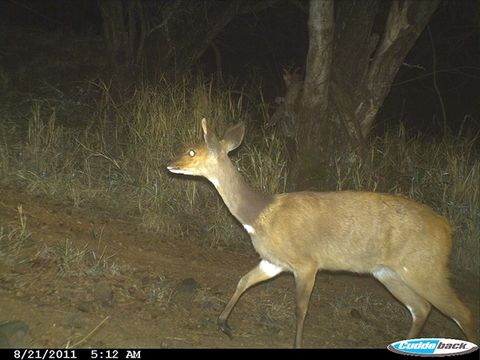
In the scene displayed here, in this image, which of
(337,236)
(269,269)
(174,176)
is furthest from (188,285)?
(174,176)

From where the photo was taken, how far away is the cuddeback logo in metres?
5.16

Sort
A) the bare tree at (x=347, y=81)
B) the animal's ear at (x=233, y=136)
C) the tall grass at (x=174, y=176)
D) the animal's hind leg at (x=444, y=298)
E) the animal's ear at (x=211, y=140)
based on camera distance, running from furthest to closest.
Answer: the bare tree at (x=347, y=81)
the tall grass at (x=174, y=176)
the animal's ear at (x=233, y=136)
the animal's ear at (x=211, y=140)
the animal's hind leg at (x=444, y=298)

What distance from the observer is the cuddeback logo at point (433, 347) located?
5159mm

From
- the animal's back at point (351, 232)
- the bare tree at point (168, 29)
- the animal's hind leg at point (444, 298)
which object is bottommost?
the animal's hind leg at point (444, 298)

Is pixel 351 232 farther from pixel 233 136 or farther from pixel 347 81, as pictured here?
pixel 347 81

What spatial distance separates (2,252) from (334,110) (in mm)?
4819

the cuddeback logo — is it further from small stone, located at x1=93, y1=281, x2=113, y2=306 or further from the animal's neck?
small stone, located at x1=93, y1=281, x2=113, y2=306

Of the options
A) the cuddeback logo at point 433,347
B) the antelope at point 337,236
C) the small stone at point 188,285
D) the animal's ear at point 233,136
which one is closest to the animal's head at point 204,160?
the antelope at point 337,236

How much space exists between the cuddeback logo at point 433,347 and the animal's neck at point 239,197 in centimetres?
168

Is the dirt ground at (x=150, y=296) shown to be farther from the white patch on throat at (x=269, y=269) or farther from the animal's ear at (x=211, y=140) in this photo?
the animal's ear at (x=211, y=140)

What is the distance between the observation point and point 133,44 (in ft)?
43.9

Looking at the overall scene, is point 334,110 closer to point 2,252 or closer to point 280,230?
point 280,230

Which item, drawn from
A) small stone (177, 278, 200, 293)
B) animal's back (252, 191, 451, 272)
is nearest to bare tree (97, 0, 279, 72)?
small stone (177, 278, 200, 293)

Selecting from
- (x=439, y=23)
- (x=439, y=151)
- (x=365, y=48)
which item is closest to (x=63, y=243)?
(x=365, y=48)
